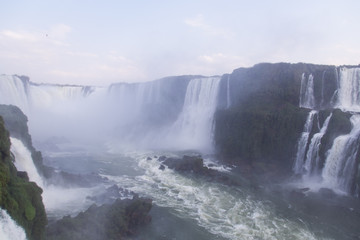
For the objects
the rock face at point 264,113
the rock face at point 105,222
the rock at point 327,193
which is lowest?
the rock face at point 105,222

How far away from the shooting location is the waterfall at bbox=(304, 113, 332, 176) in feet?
67.8

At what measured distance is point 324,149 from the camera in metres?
20.0

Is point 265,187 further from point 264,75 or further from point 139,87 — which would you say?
point 139,87

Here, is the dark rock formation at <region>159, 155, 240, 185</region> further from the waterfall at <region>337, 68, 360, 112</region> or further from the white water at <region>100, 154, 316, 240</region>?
the waterfall at <region>337, 68, 360, 112</region>

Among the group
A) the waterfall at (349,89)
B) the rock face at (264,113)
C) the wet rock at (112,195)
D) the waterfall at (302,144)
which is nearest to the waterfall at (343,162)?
the waterfall at (302,144)

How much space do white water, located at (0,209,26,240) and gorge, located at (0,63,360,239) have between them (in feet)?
18.4

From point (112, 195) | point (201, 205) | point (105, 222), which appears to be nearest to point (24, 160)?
point (112, 195)

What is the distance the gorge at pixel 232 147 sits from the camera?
15031 millimetres

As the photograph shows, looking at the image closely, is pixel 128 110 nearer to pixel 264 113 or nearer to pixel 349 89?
pixel 264 113

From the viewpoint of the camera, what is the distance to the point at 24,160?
16.2 metres

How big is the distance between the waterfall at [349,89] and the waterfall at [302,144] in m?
4.92

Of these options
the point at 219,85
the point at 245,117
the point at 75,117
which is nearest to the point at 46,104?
the point at 75,117

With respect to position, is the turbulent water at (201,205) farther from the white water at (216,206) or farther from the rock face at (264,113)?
the rock face at (264,113)

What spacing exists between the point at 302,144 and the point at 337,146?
345 cm
